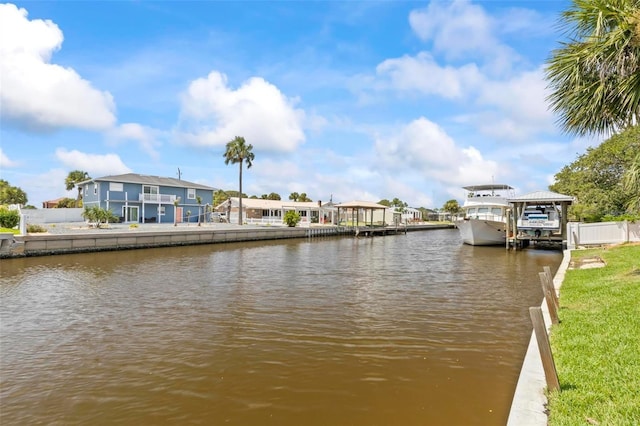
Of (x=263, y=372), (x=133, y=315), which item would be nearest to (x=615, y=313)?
(x=263, y=372)

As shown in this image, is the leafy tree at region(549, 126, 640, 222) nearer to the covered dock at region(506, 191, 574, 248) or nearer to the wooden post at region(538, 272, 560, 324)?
the covered dock at region(506, 191, 574, 248)

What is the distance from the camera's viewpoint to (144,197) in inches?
1764

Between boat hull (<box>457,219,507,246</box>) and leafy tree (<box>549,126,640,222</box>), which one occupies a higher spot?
leafy tree (<box>549,126,640,222</box>)

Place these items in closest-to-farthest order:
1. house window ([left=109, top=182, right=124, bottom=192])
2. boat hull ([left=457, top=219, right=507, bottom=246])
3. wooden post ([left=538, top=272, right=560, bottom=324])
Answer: wooden post ([left=538, top=272, right=560, bottom=324])
boat hull ([left=457, top=219, right=507, bottom=246])
house window ([left=109, top=182, right=124, bottom=192])

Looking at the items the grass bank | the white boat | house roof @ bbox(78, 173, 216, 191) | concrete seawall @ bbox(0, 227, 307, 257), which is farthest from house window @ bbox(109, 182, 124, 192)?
the grass bank

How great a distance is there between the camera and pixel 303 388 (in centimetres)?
579

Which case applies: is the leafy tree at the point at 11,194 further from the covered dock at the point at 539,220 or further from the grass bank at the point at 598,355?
the grass bank at the point at 598,355

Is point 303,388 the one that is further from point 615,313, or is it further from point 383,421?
point 615,313

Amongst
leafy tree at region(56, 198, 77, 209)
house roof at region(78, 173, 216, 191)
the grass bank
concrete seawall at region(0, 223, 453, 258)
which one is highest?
house roof at region(78, 173, 216, 191)

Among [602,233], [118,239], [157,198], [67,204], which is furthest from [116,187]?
[602,233]

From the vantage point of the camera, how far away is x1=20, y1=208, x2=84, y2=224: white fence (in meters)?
40.8

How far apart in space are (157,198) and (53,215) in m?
11.1

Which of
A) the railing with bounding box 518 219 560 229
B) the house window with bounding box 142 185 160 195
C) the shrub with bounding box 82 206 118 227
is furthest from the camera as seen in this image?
the house window with bounding box 142 185 160 195

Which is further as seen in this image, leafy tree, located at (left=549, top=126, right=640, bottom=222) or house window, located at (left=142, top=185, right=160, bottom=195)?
house window, located at (left=142, top=185, right=160, bottom=195)
